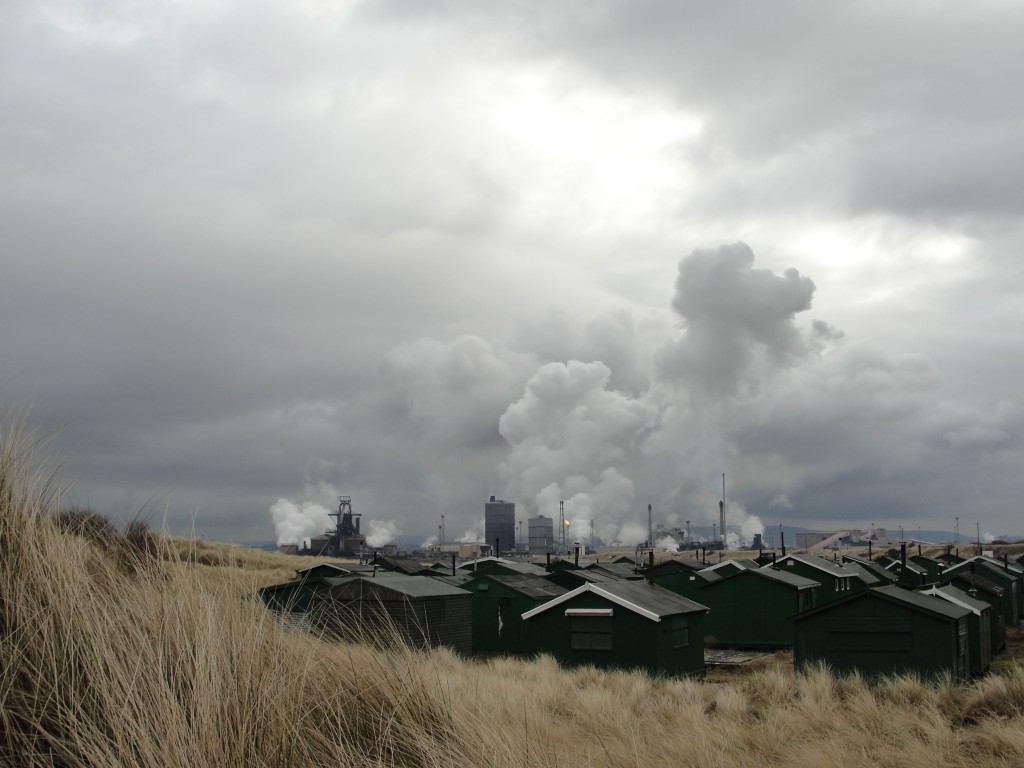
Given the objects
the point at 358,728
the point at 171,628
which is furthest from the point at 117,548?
the point at 358,728

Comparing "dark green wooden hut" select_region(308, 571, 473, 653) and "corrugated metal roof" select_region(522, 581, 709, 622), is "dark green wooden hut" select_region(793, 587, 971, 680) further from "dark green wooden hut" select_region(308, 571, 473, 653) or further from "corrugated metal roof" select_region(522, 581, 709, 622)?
"dark green wooden hut" select_region(308, 571, 473, 653)

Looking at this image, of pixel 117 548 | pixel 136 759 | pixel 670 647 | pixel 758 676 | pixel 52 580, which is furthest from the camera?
pixel 670 647

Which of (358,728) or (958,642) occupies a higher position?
(358,728)

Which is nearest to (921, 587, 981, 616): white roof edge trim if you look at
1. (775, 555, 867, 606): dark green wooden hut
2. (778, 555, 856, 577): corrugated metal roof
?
(775, 555, 867, 606): dark green wooden hut

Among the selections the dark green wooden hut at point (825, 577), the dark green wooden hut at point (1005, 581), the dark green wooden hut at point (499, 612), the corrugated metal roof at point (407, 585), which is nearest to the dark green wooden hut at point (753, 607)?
the dark green wooden hut at point (825, 577)

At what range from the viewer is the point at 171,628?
5.81m

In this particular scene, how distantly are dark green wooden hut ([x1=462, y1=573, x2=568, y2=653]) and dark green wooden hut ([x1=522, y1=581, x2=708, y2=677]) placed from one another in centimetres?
606

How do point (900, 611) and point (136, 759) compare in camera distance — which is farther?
point (900, 611)

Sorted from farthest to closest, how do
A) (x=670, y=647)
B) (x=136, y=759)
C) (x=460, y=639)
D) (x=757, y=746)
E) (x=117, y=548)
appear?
(x=460, y=639) → (x=670, y=647) → (x=757, y=746) → (x=117, y=548) → (x=136, y=759)

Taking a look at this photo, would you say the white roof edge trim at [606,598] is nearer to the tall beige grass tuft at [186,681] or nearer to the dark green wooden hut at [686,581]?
the dark green wooden hut at [686,581]

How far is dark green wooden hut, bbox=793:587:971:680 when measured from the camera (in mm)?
26375

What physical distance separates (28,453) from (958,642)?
87.9 feet

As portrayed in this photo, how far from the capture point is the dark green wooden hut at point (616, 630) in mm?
29500

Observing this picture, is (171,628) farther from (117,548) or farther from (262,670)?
(117,548)
